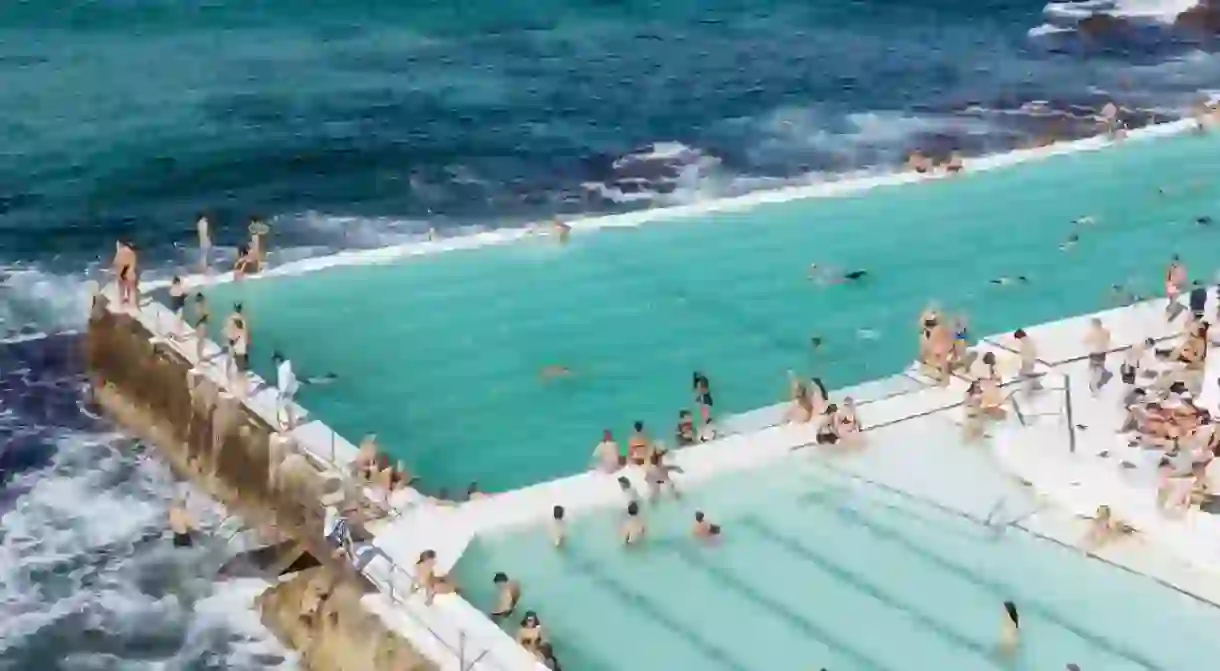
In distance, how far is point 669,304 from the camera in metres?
22.4

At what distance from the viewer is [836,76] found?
4881cm

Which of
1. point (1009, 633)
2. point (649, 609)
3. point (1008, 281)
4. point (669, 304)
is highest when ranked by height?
point (1008, 281)

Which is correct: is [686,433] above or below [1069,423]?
below

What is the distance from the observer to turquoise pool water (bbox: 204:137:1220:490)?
1905cm

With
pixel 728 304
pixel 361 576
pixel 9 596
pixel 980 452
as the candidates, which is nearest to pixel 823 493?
pixel 980 452

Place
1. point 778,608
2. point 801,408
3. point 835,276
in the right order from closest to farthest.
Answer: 1. point 778,608
2. point 801,408
3. point 835,276

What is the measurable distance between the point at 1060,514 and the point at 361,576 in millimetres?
6583

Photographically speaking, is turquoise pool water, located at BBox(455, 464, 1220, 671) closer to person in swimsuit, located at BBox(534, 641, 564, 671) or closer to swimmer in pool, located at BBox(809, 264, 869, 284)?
person in swimsuit, located at BBox(534, 641, 564, 671)

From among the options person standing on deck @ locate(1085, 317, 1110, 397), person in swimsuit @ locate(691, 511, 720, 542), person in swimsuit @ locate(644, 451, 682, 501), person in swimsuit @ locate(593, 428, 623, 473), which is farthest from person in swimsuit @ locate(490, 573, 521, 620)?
person standing on deck @ locate(1085, 317, 1110, 397)

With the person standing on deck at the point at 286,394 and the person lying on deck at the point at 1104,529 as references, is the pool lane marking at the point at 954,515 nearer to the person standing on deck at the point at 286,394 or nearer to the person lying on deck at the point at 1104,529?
the person lying on deck at the point at 1104,529

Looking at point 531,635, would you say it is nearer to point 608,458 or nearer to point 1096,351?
point 608,458

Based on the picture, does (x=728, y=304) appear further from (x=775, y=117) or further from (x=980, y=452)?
(x=775, y=117)

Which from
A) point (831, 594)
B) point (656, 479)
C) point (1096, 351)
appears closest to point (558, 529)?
point (656, 479)

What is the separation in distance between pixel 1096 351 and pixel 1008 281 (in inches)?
203
